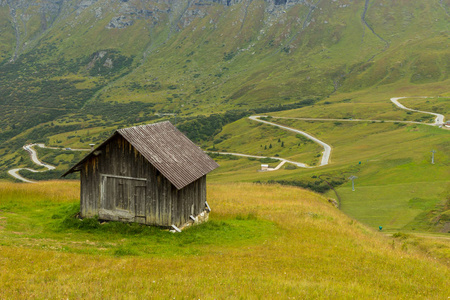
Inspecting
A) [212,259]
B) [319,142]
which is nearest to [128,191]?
[212,259]

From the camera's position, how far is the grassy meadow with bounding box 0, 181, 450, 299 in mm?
11000

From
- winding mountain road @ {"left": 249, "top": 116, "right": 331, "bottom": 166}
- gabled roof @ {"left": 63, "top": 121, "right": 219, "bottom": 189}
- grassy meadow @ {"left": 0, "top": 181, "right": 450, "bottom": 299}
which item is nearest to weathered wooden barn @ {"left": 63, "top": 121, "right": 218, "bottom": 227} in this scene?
gabled roof @ {"left": 63, "top": 121, "right": 219, "bottom": 189}

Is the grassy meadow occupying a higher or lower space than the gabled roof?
lower

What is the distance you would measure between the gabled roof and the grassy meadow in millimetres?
3357

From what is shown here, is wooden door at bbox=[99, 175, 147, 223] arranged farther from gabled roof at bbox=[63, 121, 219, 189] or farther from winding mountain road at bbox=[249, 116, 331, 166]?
winding mountain road at bbox=[249, 116, 331, 166]

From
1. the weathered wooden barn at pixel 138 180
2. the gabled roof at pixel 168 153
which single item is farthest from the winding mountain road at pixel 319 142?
the weathered wooden barn at pixel 138 180

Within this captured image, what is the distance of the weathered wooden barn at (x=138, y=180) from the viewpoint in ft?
69.9

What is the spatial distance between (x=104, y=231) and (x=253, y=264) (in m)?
10.3

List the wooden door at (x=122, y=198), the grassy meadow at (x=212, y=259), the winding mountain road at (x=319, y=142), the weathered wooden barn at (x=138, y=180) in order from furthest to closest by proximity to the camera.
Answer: the winding mountain road at (x=319, y=142)
the wooden door at (x=122, y=198)
the weathered wooden barn at (x=138, y=180)
the grassy meadow at (x=212, y=259)

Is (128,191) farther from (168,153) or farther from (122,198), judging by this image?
(168,153)

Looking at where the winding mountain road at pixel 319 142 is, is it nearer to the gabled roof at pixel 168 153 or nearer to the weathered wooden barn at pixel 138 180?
the gabled roof at pixel 168 153

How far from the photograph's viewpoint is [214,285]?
37.2 ft

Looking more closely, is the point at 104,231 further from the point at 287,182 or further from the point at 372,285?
the point at 287,182

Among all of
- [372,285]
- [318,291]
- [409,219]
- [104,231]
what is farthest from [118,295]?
[409,219]
